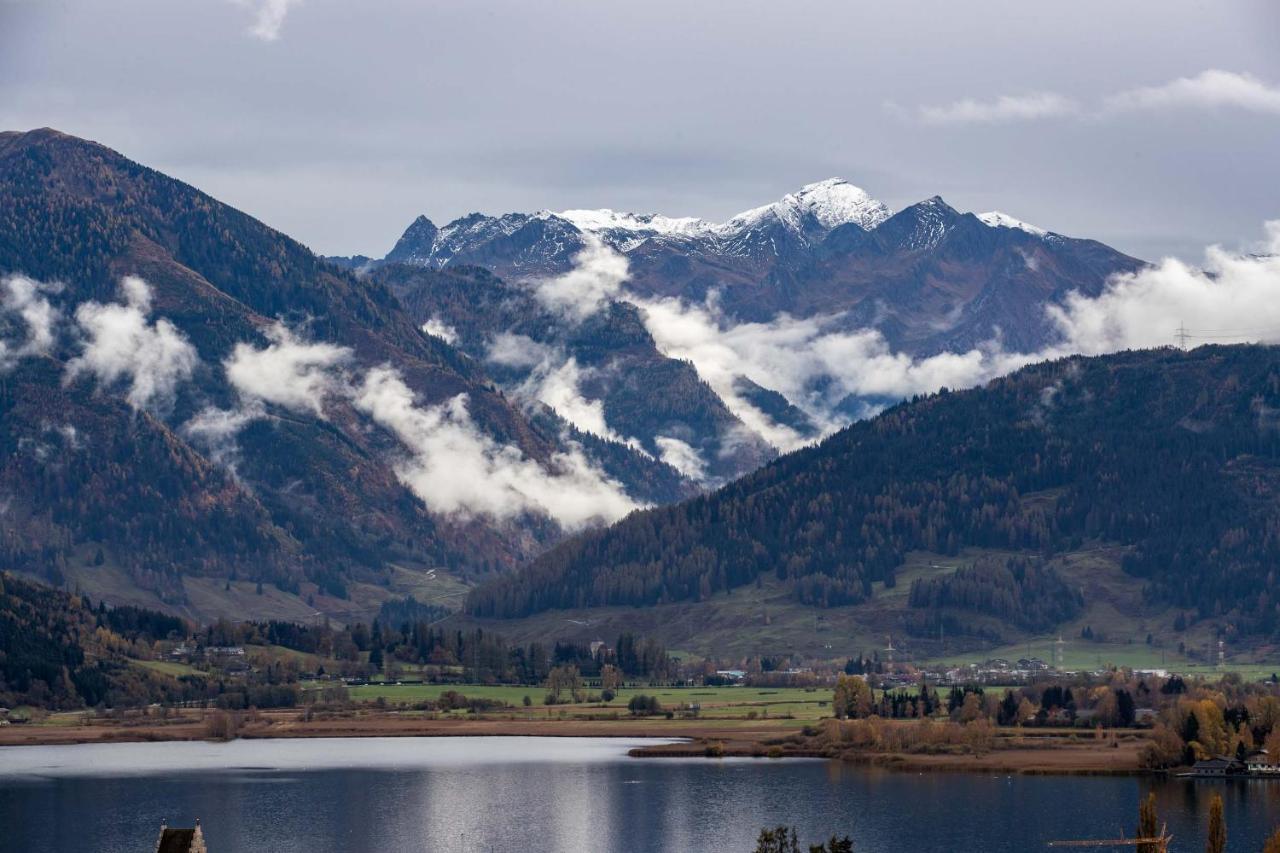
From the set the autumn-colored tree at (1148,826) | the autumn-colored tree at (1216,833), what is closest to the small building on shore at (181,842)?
the autumn-colored tree at (1148,826)

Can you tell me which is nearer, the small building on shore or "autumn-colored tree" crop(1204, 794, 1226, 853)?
the small building on shore

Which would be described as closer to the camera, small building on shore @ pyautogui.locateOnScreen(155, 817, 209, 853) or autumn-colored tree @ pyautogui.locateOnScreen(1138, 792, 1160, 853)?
small building on shore @ pyautogui.locateOnScreen(155, 817, 209, 853)

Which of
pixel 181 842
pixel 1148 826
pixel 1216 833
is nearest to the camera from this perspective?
pixel 181 842

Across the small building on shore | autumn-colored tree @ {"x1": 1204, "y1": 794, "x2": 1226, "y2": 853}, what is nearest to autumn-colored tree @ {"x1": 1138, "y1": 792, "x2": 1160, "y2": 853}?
autumn-colored tree @ {"x1": 1204, "y1": 794, "x2": 1226, "y2": 853}

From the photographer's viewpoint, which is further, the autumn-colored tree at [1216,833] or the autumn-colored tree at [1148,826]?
the autumn-colored tree at [1148,826]

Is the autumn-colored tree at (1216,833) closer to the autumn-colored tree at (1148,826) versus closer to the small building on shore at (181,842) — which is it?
the autumn-colored tree at (1148,826)

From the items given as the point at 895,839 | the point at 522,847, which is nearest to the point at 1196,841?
the point at 895,839

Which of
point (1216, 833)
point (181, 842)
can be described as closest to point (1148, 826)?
point (1216, 833)

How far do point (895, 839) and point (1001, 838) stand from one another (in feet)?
29.7

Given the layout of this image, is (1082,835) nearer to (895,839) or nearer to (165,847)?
(895,839)

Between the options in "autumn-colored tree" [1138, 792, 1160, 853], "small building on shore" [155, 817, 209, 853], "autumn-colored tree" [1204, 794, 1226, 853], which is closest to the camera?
"small building on shore" [155, 817, 209, 853]

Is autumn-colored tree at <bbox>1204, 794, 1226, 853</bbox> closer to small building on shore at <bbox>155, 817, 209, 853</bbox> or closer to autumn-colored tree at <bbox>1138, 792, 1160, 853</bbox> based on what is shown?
autumn-colored tree at <bbox>1138, 792, 1160, 853</bbox>

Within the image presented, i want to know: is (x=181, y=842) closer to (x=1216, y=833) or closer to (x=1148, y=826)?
(x=1148, y=826)

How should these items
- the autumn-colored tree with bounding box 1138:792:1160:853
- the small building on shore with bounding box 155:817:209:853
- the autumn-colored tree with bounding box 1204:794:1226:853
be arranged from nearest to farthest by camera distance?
the small building on shore with bounding box 155:817:209:853, the autumn-colored tree with bounding box 1204:794:1226:853, the autumn-colored tree with bounding box 1138:792:1160:853
